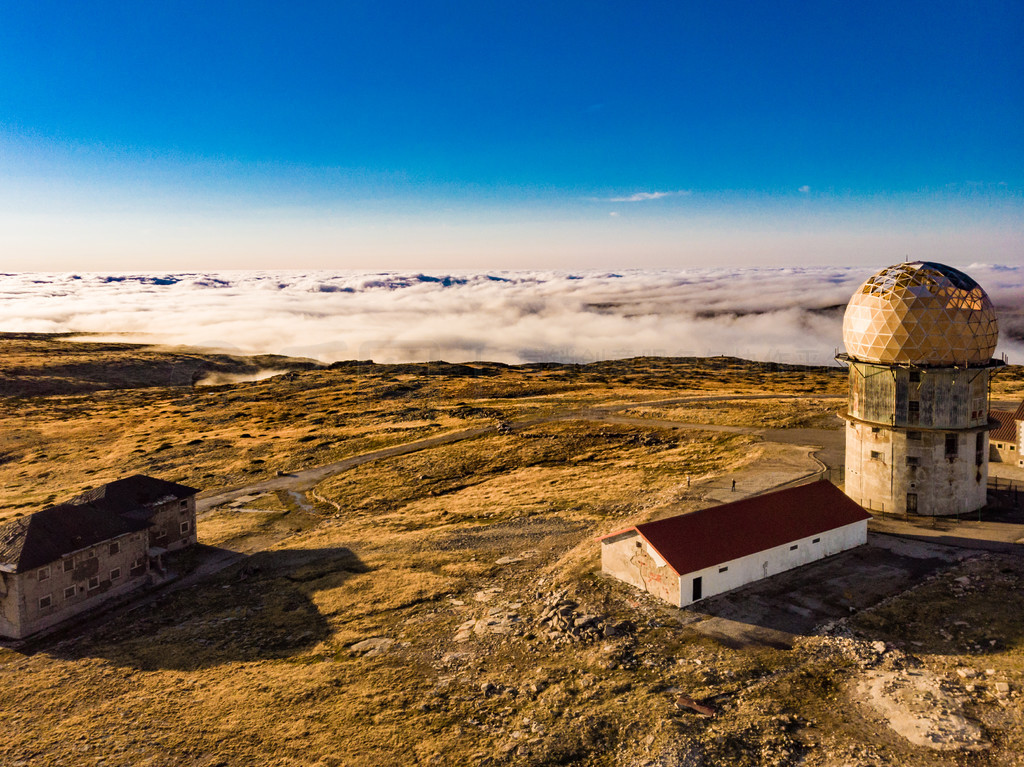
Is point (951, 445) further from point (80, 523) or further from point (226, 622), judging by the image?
point (80, 523)

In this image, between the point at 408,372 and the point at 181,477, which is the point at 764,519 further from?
the point at 408,372

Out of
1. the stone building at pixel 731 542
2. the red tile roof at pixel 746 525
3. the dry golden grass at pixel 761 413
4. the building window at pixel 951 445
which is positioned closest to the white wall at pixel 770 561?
the stone building at pixel 731 542

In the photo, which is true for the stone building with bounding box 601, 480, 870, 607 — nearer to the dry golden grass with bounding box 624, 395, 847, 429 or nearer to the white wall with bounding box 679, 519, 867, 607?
the white wall with bounding box 679, 519, 867, 607

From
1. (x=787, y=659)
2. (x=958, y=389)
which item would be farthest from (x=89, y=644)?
(x=958, y=389)

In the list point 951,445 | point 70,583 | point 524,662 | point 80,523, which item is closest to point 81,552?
point 70,583

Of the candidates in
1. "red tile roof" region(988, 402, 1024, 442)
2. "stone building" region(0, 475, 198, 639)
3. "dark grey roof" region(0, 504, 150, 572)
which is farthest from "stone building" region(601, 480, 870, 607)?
"dark grey roof" region(0, 504, 150, 572)
